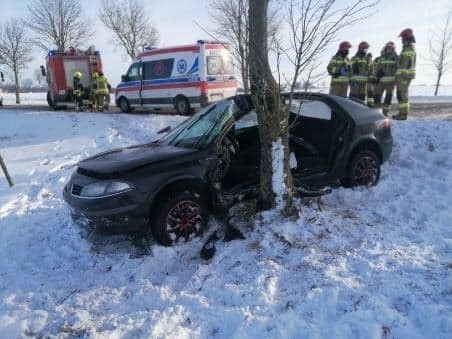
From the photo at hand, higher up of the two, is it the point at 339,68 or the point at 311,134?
the point at 339,68

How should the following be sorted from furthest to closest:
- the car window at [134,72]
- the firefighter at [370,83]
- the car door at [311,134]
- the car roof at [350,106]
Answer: the car window at [134,72]
the firefighter at [370,83]
the car roof at [350,106]
the car door at [311,134]

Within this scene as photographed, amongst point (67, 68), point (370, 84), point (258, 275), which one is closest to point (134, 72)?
point (67, 68)

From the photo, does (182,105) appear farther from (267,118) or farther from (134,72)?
(267,118)

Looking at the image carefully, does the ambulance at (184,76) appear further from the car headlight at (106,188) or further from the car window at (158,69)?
the car headlight at (106,188)

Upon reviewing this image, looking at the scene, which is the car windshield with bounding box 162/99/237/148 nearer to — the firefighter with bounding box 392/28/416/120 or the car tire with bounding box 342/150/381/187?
the car tire with bounding box 342/150/381/187

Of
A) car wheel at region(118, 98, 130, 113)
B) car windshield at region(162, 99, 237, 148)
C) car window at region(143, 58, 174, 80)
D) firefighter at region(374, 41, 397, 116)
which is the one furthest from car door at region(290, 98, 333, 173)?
car wheel at region(118, 98, 130, 113)

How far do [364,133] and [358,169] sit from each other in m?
0.52

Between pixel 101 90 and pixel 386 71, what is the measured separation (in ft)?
35.6

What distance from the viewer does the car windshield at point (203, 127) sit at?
5.14 meters

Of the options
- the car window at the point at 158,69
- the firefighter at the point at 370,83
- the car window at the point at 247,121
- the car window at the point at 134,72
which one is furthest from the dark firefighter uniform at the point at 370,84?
the car window at the point at 134,72

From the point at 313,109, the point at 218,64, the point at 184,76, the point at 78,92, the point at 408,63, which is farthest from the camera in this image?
the point at 78,92

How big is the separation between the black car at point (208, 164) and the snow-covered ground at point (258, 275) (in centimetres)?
32

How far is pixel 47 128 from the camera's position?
1374cm

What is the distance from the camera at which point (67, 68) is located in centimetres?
1991
